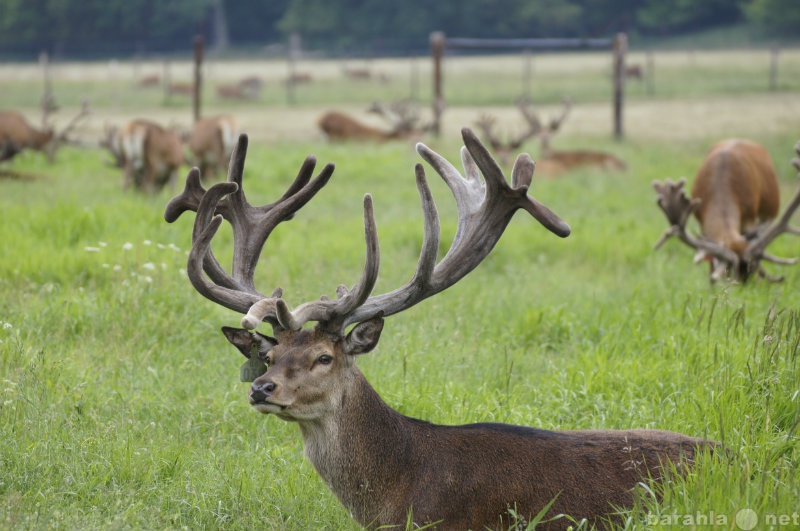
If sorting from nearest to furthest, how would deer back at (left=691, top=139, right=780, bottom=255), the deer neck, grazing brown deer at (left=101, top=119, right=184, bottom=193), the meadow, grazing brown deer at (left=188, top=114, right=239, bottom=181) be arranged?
1. the deer neck
2. the meadow
3. deer back at (left=691, top=139, right=780, bottom=255)
4. grazing brown deer at (left=101, top=119, right=184, bottom=193)
5. grazing brown deer at (left=188, top=114, right=239, bottom=181)

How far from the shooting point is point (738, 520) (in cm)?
359

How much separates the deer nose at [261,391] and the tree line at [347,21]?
58.5 metres

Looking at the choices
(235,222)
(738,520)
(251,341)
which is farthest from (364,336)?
(738,520)

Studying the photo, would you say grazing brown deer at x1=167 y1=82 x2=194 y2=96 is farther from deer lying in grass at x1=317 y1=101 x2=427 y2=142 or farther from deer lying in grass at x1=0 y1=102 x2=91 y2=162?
deer lying in grass at x1=0 y1=102 x2=91 y2=162

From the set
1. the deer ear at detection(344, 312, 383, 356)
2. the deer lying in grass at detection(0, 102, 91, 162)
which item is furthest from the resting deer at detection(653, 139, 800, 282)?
the deer lying in grass at detection(0, 102, 91, 162)

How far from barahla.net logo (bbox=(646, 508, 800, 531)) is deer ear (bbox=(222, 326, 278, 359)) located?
1.63 m

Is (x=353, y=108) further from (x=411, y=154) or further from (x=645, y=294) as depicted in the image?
(x=645, y=294)

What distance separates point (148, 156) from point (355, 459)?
9.88m

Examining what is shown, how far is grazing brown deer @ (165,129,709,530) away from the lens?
3.95m

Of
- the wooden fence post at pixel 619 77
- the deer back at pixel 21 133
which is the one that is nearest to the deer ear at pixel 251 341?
the deer back at pixel 21 133

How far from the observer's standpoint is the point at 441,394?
545 centimetres

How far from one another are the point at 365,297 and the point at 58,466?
5.48 feet

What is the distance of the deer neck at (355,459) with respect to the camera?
407cm

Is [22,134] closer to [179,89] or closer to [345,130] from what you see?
[345,130]
